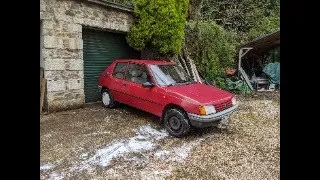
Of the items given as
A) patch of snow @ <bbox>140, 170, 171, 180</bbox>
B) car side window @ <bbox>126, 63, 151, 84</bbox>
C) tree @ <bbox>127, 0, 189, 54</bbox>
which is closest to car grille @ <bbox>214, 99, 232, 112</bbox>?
car side window @ <bbox>126, 63, 151, 84</bbox>

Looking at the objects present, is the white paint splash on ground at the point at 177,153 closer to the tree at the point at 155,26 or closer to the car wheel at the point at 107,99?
the car wheel at the point at 107,99

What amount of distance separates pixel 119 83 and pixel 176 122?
229 cm

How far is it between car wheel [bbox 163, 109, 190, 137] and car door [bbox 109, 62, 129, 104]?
1.71 m

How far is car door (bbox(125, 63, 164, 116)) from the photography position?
727cm

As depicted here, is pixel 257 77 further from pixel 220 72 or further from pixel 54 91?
pixel 54 91

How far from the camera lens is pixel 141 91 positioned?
25.1 feet

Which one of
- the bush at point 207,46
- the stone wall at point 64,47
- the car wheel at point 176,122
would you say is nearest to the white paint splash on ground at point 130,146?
the car wheel at point 176,122

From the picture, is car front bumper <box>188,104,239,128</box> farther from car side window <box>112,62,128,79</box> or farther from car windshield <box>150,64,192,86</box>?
car side window <box>112,62,128,79</box>

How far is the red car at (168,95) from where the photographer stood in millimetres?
6570

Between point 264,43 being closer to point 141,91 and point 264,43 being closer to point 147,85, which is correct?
point 141,91
